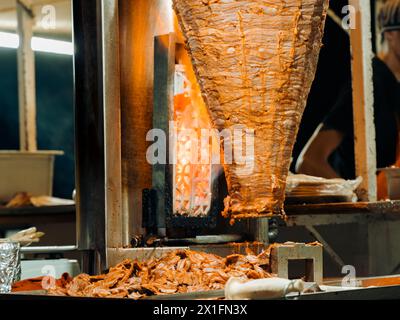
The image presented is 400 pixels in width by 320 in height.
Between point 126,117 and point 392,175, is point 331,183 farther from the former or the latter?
point 126,117

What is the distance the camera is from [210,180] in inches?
175

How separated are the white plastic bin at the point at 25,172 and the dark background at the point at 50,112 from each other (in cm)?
289

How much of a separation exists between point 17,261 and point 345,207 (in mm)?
2832

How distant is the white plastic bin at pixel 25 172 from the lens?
8.49 metres

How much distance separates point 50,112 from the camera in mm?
11898

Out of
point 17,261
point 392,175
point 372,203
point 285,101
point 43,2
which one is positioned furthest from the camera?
point 43,2

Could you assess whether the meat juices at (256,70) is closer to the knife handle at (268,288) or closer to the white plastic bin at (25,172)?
the knife handle at (268,288)

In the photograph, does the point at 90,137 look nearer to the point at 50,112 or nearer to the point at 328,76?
the point at 328,76

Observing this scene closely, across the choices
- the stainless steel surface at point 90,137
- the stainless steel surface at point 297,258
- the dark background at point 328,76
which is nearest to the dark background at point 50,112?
the dark background at point 328,76

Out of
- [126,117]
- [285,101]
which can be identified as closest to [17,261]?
[126,117]

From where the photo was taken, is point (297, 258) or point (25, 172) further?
point (25, 172)

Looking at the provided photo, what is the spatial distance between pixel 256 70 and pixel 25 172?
5281 mm

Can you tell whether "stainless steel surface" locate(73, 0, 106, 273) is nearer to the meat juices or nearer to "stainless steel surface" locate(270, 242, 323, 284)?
the meat juices
